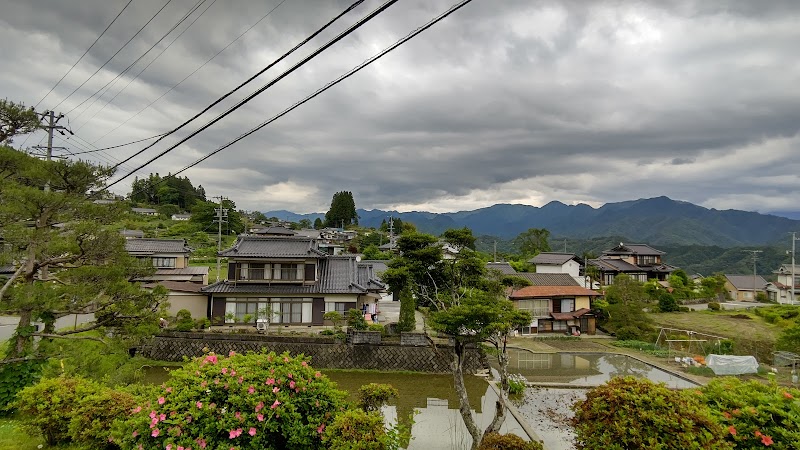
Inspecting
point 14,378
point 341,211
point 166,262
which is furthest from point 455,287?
point 341,211

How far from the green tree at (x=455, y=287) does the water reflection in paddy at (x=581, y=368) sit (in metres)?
8.77

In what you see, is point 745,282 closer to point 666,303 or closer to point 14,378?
point 666,303

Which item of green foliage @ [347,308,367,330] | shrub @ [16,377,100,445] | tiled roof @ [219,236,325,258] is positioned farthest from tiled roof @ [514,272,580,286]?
shrub @ [16,377,100,445]

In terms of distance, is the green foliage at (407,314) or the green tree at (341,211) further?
the green tree at (341,211)

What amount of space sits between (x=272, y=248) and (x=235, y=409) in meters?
20.3

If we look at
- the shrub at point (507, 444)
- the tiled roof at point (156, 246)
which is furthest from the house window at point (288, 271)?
the shrub at point (507, 444)

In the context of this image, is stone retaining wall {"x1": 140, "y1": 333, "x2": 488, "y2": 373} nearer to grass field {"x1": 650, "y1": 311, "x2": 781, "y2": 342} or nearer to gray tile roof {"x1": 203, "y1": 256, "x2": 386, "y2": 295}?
gray tile roof {"x1": 203, "y1": 256, "x2": 386, "y2": 295}

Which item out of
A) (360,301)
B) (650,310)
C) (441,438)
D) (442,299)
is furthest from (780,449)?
(650,310)

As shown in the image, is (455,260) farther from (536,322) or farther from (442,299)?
(536,322)

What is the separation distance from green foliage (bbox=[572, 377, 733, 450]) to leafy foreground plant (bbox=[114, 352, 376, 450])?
145 inches

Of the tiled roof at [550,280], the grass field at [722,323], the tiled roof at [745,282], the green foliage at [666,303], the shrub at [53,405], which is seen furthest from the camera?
the tiled roof at [745,282]

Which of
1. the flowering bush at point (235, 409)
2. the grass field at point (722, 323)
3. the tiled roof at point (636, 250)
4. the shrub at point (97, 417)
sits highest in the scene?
the tiled roof at point (636, 250)

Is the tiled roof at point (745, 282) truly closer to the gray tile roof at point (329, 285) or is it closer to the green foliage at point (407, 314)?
the gray tile roof at point (329, 285)

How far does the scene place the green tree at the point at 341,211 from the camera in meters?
82.0
